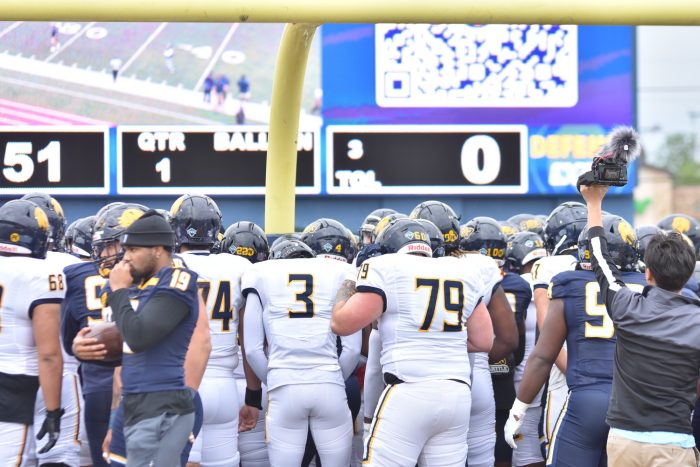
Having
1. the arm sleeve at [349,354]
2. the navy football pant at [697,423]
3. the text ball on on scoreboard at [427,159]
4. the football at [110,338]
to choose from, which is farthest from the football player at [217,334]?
the text ball on on scoreboard at [427,159]

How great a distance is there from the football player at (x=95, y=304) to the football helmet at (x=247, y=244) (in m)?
1.41

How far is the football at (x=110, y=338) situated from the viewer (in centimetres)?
435

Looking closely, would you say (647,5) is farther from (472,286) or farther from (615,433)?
(615,433)

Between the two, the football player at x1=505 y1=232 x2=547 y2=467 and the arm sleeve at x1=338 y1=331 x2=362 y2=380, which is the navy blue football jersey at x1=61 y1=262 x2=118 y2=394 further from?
the football player at x1=505 y1=232 x2=547 y2=467

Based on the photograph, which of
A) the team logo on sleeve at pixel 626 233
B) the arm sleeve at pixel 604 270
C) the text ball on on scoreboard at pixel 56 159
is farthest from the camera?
the text ball on on scoreboard at pixel 56 159

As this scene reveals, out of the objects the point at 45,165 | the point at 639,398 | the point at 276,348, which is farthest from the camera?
the point at 45,165

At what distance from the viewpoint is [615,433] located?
4.23 meters

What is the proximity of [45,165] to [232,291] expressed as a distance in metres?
7.45

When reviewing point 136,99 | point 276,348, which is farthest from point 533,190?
point 276,348

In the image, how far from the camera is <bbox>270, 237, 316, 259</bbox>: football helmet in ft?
19.3

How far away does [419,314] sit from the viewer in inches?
199

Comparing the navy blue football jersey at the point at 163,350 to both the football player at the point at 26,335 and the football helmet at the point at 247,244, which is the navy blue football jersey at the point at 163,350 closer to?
the football player at the point at 26,335

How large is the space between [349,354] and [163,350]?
1797mm

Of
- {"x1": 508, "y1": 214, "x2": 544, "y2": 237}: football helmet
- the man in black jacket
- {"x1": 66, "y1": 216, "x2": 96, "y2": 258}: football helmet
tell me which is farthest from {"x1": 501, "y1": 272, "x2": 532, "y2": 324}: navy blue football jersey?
{"x1": 66, "y1": 216, "x2": 96, "y2": 258}: football helmet
